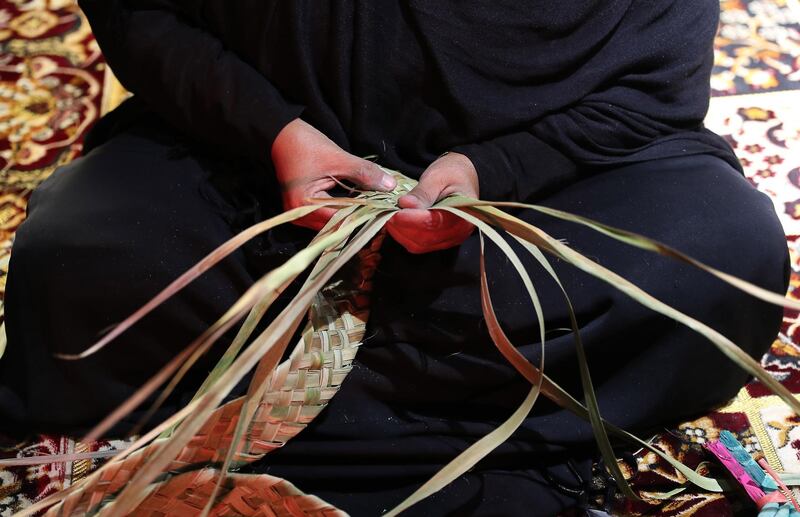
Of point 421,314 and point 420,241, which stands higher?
point 420,241

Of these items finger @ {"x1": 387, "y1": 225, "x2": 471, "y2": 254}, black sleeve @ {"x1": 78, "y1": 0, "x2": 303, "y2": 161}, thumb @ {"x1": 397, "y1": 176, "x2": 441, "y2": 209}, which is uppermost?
black sleeve @ {"x1": 78, "y1": 0, "x2": 303, "y2": 161}

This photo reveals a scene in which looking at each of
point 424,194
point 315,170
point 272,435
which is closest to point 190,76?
point 315,170

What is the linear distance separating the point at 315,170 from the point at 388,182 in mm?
81

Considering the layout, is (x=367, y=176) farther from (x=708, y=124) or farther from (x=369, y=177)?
(x=708, y=124)

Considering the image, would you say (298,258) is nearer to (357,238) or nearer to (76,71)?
(357,238)

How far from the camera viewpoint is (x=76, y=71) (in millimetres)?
Result: 1719

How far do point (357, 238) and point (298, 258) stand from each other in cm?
14

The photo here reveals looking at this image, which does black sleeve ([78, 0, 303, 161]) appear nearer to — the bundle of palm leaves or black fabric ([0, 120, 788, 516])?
black fabric ([0, 120, 788, 516])

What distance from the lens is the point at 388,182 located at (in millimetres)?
915

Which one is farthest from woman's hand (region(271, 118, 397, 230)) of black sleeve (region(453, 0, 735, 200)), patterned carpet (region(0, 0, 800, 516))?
patterned carpet (region(0, 0, 800, 516))

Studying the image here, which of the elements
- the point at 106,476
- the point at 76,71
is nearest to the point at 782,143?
the point at 106,476

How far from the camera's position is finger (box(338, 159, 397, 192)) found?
2.99ft

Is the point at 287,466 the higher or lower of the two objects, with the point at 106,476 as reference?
lower

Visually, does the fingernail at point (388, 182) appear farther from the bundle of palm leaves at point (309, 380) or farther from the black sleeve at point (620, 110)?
the black sleeve at point (620, 110)
